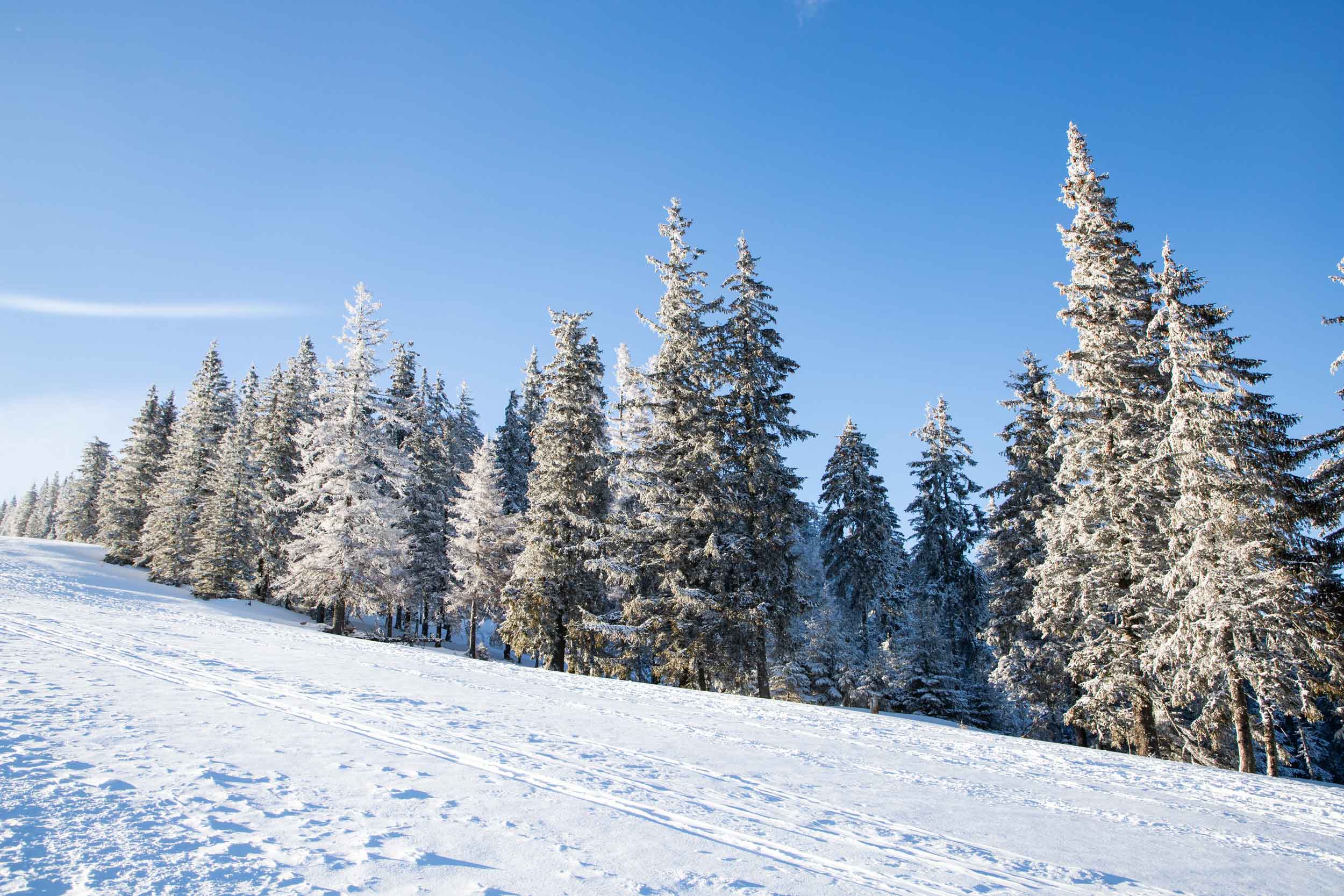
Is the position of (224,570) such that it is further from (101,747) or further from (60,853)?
(60,853)

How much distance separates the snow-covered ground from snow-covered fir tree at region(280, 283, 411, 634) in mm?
14916

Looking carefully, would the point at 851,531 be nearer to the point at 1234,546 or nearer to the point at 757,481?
the point at 757,481

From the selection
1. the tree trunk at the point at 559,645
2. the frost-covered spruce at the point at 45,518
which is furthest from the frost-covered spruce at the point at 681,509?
the frost-covered spruce at the point at 45,518

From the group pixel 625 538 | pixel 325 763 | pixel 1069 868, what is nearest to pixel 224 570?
pixel 625 538

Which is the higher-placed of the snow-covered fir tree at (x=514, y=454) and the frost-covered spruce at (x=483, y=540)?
the snow-covered fir tree at (x=514, y=454)

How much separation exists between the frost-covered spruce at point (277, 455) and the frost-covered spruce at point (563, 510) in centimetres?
1618

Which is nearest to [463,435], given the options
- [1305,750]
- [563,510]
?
[563,510]

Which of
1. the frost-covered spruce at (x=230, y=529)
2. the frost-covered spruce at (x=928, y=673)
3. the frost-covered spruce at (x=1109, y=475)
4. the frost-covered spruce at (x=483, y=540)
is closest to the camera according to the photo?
the frost-covered spruce at (x=1109, y=475)

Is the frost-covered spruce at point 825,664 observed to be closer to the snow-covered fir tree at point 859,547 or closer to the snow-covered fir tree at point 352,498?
the snow-covered fir tree at point 859,547

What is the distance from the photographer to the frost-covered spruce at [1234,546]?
1606cm

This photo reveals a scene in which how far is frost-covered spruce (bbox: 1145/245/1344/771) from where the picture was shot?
1606 centimetres

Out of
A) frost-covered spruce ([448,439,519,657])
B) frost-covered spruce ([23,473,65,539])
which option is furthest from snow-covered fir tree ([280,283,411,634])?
frost-covered spruce ([23,473,65,539])

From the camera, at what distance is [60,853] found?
16.7 feet

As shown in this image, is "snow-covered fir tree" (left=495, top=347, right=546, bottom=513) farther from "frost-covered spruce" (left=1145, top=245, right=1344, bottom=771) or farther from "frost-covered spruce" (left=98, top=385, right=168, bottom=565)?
"frost-covered spruce" (left=1145, top=245, right=1344, bottom=771)
